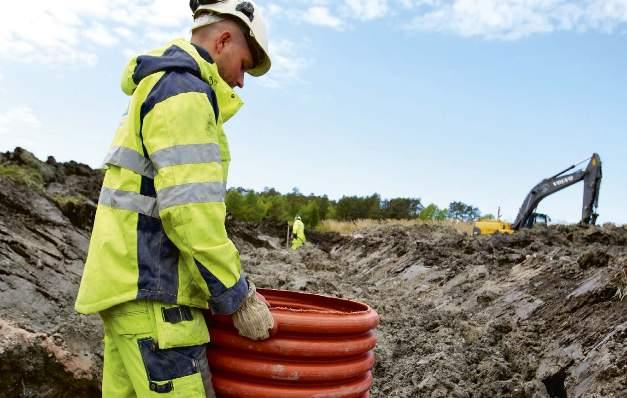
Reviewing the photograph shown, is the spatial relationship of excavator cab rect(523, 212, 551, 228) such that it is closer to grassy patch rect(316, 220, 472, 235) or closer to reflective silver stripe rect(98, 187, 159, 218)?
grassy patch rect(316, 220, 472, 235)

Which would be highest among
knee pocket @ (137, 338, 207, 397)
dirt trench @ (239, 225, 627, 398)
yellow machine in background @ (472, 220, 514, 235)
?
yellow machine in background @ (472, 220, 514, 235)

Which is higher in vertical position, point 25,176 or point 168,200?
point 25,176

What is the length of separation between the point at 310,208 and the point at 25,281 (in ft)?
121

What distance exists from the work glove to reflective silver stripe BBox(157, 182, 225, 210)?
0.40 m

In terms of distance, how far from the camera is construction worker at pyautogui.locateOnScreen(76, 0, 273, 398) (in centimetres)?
219

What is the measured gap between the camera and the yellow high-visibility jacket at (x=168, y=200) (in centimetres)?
219

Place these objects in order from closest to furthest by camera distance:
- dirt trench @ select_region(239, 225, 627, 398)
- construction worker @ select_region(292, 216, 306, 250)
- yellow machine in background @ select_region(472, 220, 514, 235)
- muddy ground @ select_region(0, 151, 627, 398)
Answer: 1. muddy ground @ select_region(0, 151, 627, 398)
2. dirt trench @ select_region(239, 225, 627, 398)
3. yellow machine in background @ select_region(472, 220, 514, 235)
4. construction worker @ select_region(292, 216, 306, 250)

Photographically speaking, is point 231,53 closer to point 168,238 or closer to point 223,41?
point 223,41

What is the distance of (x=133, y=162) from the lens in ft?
7.69

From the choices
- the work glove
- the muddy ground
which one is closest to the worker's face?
the work glove

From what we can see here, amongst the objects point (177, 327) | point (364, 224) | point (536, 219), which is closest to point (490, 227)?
point (536, 219)

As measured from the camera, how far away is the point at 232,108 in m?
2.53

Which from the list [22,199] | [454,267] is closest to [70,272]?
[22,199]

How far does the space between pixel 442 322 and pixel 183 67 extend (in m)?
5.46
